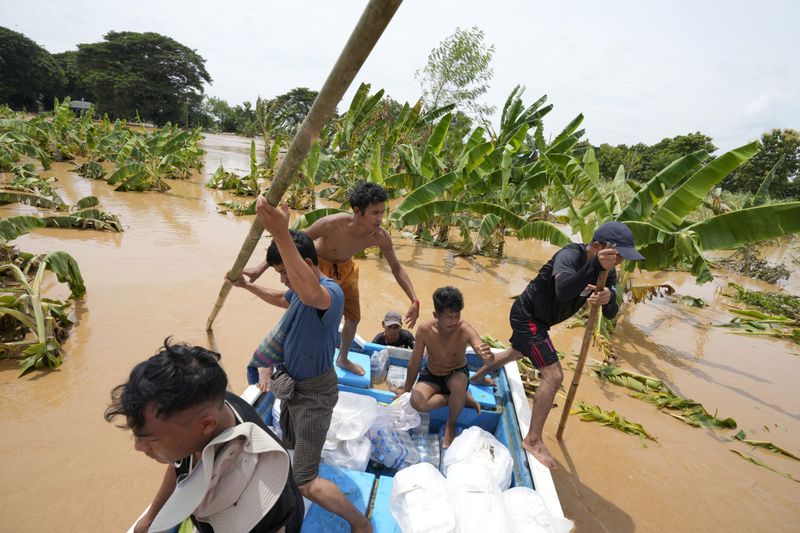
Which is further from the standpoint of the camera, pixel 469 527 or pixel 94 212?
pixel 94 212

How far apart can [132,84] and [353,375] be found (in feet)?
149

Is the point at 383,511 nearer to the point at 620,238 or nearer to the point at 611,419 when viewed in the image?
the point at 620,238

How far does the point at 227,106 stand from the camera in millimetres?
60125

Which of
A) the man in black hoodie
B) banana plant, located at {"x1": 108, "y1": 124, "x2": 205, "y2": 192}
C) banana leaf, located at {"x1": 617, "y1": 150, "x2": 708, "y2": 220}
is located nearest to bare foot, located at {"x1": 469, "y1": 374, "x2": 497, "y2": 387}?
the man in black hoodie

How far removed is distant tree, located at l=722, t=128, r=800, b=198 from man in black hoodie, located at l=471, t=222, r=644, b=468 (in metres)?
21.8

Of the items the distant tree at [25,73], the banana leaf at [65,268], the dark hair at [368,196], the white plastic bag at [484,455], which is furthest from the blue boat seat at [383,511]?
the distant tree at [25,73]

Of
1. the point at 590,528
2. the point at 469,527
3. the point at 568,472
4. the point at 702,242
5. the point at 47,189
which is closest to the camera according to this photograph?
the point at 469,527

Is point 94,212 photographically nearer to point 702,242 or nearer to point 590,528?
point 590,528

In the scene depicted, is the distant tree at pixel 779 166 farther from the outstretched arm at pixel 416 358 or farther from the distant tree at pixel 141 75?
the distant tree at pixel 141 75

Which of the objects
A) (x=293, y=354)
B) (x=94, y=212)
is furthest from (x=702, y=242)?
(x=94, y=212)

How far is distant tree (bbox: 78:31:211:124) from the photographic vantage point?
36.9 metres

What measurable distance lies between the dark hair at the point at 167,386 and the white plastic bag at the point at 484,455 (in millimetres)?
1844

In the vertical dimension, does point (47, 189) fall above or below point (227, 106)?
below

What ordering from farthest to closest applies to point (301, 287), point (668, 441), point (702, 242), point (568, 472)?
point (702, 242) < point (668, 441) < point (568, 472) < point (301, 287)
